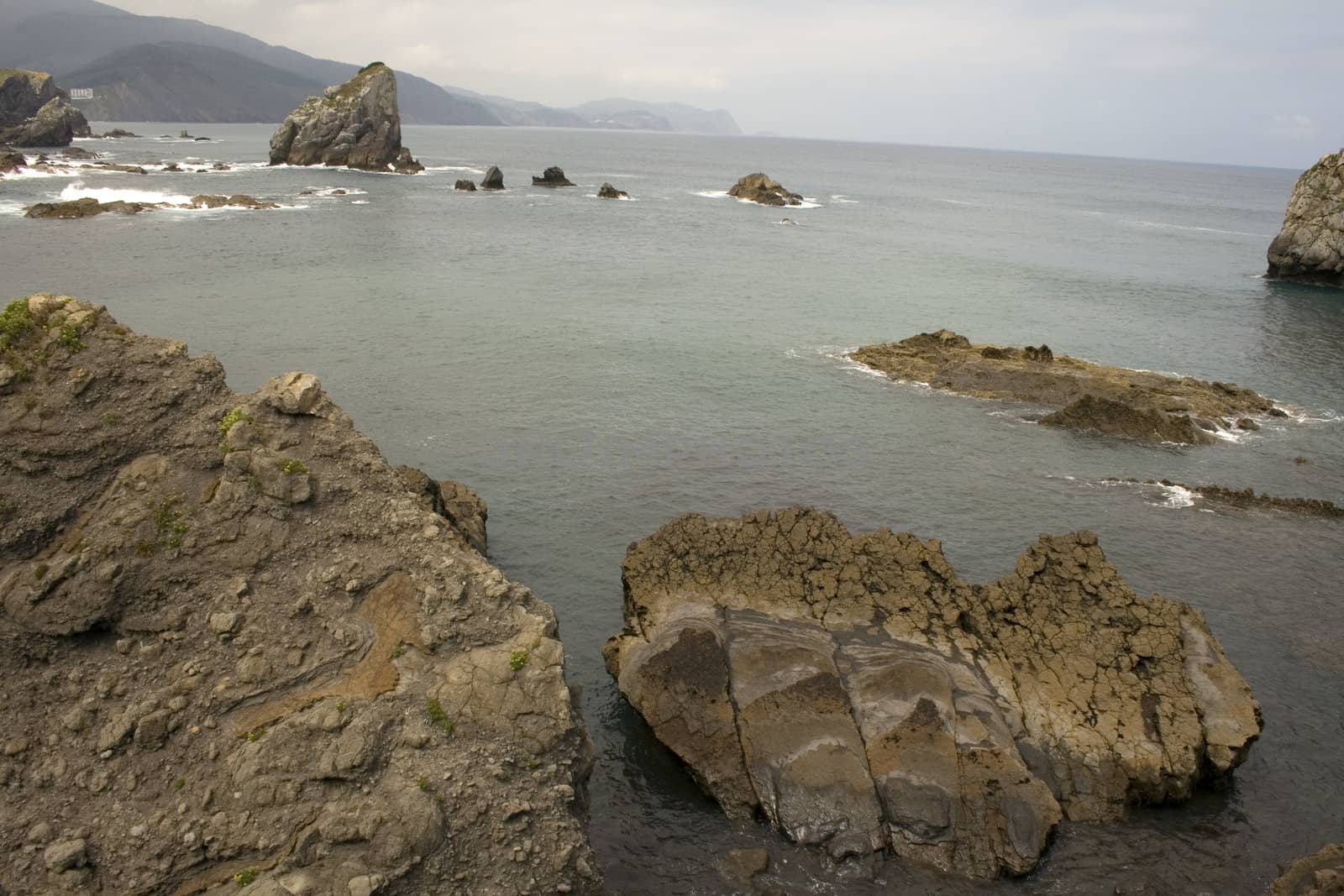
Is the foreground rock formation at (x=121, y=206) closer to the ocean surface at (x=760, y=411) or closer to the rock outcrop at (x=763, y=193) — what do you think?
the ocean surface at (x=760, y=411)

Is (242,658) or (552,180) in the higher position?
(552,180)

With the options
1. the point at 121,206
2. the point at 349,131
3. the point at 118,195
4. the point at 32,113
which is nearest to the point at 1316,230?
the point at 121,206

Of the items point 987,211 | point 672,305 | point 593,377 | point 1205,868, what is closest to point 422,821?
point 1205,868

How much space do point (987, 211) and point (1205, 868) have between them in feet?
488

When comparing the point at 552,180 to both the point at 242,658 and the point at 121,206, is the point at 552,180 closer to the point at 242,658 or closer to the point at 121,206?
the point at 121,206

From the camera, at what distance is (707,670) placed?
19688mm

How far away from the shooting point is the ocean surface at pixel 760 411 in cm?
1875

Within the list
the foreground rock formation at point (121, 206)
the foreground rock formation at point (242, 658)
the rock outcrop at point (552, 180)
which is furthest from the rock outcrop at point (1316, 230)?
the foreground rock formation at point (121, 206)

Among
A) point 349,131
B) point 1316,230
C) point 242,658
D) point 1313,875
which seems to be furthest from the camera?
→ point 349,131

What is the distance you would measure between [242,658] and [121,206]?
92911mm

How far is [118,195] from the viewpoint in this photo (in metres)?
101

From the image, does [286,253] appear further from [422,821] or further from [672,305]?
[422,821]

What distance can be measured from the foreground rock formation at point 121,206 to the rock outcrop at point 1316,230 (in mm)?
107988

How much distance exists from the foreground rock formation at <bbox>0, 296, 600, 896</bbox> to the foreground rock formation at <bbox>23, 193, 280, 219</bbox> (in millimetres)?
81412
